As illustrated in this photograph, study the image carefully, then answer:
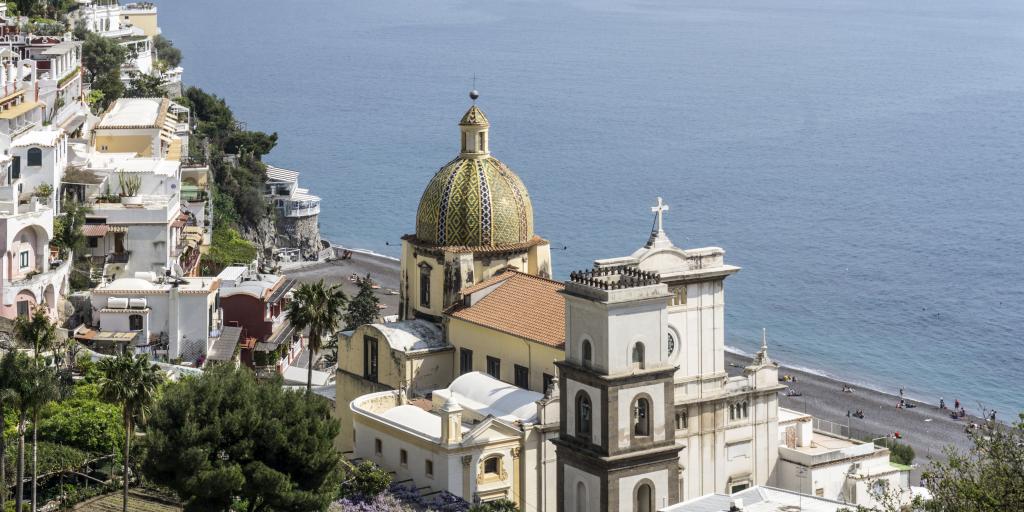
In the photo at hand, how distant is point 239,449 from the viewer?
128 ft

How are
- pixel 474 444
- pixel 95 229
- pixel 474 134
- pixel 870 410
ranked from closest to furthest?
1. pixel 474 444
2. pixel 474 134
3. pixel 95 229
4. pixel 870 410

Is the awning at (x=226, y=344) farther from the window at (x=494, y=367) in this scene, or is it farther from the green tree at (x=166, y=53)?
the green tree at (x=166, y=53)

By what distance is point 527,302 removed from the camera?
49.0 meters

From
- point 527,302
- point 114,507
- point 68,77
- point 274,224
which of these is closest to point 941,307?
point 274,224

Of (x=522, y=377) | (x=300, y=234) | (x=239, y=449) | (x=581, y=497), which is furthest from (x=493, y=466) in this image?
(x=300, y=234)

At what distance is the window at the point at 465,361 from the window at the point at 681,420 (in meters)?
6.83

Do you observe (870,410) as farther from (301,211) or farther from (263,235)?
(301,211)

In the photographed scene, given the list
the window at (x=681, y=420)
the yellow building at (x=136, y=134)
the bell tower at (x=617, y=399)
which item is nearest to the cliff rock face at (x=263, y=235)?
the yellow building at (x=136, y=134)

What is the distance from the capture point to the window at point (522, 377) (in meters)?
47.9

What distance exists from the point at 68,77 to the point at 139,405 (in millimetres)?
40475

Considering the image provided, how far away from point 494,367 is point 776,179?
92.6 m

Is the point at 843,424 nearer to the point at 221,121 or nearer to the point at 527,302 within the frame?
the point at 527,302

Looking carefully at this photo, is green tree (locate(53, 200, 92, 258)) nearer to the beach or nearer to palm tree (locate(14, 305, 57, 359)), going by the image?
palm tree (locate(14, 305, 57, 359))

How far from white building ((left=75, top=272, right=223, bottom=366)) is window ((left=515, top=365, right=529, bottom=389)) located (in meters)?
13.5
